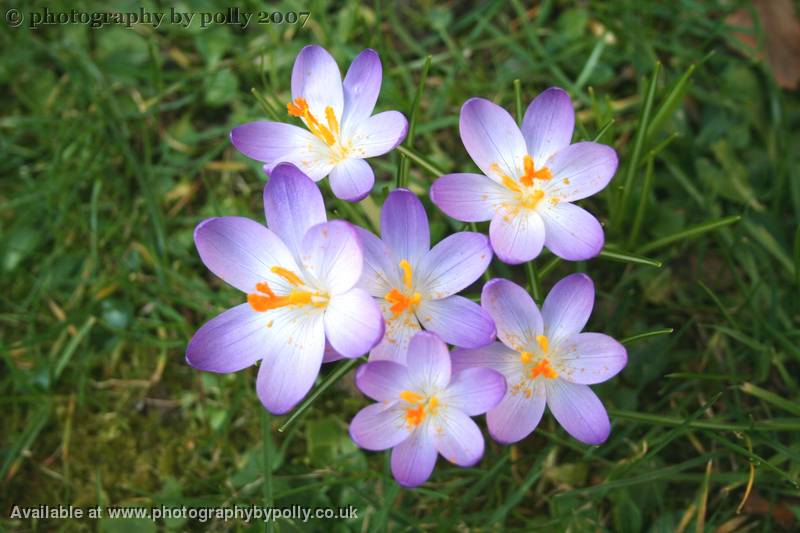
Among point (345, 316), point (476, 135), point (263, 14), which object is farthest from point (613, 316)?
point (263, 14)

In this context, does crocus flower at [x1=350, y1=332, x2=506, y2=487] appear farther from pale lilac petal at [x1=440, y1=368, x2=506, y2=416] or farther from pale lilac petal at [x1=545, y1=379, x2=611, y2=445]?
pale lilac petal at [x1=545, y1=379, x2=611, y2=445]

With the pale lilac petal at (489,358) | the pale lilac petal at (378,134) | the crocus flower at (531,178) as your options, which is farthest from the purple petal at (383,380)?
the pale lilac petal at (378,134)

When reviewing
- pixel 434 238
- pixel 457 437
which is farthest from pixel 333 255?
pixel 434 238

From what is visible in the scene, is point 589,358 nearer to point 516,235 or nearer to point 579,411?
point 579,411

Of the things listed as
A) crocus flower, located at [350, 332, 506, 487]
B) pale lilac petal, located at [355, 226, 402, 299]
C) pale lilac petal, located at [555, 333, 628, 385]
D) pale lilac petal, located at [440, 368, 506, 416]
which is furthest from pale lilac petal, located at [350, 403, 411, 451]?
pale lilac petal, located at [555, 333, 628, 385]

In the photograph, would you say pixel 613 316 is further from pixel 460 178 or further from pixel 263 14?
pixel 263 14

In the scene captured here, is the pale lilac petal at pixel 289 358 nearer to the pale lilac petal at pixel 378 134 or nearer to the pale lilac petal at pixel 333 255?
the pale lilac petal at pixel 333 255

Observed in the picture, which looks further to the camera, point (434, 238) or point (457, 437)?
point (434, 238)
